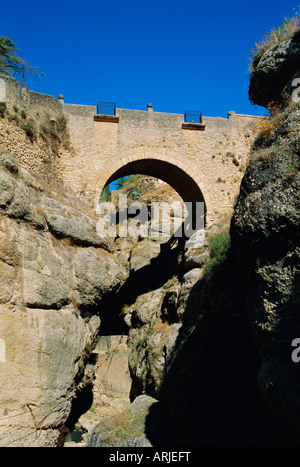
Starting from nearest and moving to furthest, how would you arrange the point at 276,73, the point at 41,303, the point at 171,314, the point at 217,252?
1. the point at 276,73
2. the point at 41,303
3. the point at 217,252
4. the point at 171,314

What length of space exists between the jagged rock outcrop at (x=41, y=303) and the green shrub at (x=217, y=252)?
101 inches

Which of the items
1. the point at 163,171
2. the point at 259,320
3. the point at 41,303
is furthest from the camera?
the point at 163,171

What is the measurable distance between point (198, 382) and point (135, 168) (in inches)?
364

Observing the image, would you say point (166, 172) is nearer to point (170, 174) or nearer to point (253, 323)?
point (170, 174)

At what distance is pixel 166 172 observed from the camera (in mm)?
15547

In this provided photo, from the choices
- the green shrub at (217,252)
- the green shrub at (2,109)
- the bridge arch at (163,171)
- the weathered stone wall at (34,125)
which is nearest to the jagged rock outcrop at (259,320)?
the green shrub at (217,252)

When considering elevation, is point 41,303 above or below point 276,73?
below

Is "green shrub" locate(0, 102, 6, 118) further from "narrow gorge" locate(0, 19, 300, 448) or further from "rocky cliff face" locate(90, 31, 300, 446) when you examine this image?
"rocky cliff face" locate(90, 31, 300, 446)

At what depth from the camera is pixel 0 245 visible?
7918 millimetres

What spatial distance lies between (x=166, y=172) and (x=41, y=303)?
28.8 ft

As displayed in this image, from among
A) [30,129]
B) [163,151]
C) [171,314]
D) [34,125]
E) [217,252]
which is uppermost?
[34,125]

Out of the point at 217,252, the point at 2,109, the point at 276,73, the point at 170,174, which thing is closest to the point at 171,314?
the point at 217,252

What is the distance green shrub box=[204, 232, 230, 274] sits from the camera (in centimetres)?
990

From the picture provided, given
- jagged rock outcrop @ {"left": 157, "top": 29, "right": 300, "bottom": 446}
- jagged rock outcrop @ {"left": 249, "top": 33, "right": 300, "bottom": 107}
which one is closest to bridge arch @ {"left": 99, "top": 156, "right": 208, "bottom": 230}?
jagged rock outcrop @ {"left": 157, "top": 29, "right": 300, "bottom": 446}
